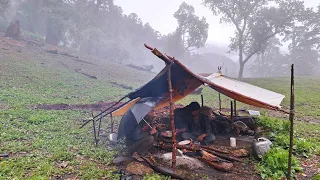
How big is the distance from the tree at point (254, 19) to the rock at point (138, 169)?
2640 cm

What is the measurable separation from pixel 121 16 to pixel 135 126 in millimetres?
49417

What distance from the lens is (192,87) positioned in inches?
294

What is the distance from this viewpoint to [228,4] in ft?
96.7

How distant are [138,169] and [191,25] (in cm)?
4035

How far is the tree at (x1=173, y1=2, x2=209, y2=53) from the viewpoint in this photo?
1636 inches

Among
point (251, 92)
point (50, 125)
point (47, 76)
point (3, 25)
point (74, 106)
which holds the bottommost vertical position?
point (50, 125)

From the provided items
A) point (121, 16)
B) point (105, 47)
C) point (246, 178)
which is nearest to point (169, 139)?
point (246, 178)

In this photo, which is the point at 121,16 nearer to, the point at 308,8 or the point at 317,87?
the point at 308,8

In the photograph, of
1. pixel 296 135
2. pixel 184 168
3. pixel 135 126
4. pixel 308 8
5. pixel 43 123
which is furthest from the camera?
pixel 308 8

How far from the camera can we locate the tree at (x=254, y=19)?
26219 millimetres

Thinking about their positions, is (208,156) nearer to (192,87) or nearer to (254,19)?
(192,87)

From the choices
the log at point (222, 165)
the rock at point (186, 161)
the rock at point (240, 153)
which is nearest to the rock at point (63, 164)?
the rock at point (186, 161)

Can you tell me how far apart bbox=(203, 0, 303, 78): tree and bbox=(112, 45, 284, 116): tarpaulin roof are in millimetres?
23375

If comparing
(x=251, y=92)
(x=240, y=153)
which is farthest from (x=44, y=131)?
(x=251, y=92)
